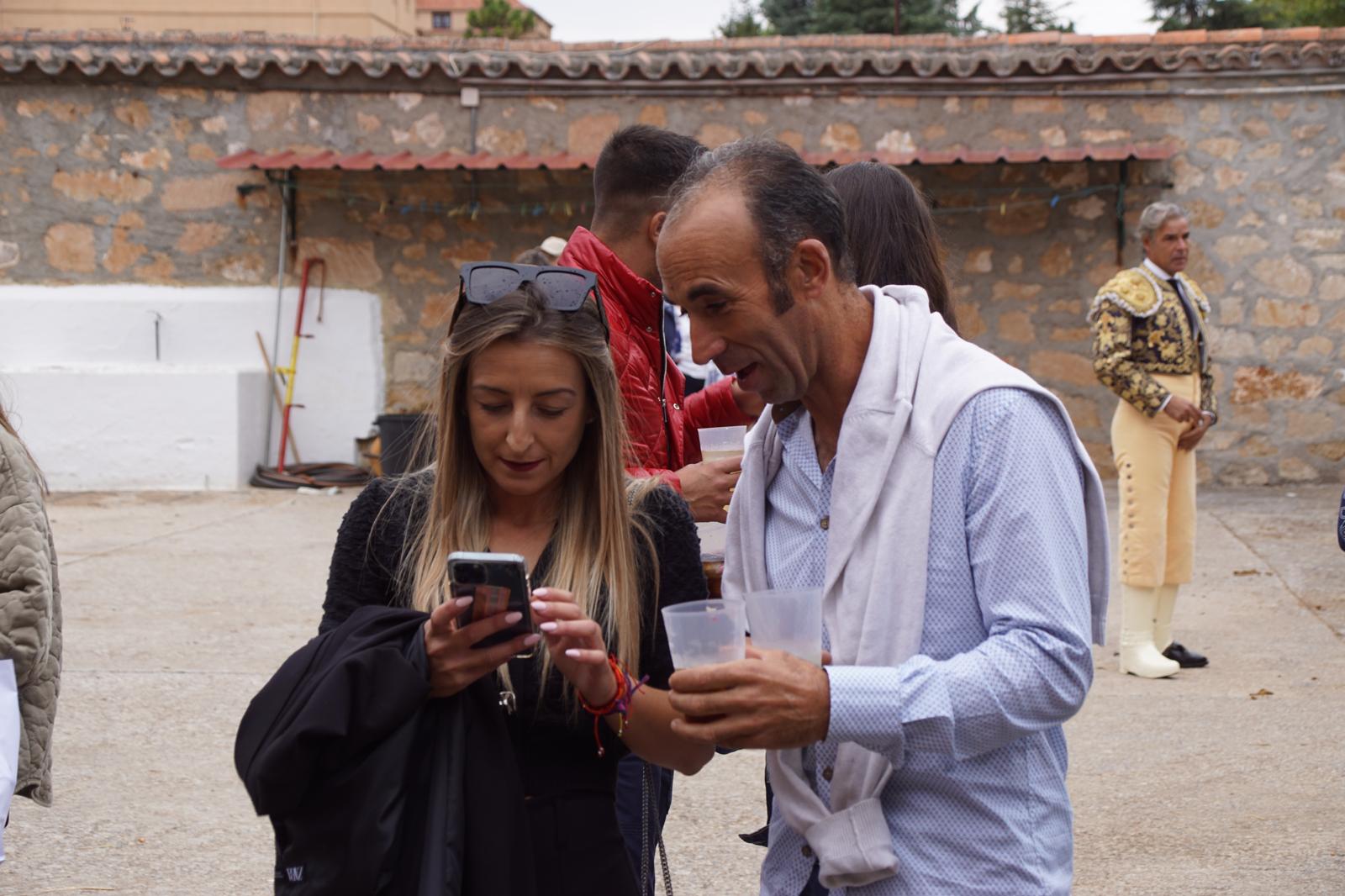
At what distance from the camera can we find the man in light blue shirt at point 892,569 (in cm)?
165

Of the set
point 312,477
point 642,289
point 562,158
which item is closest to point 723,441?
point 642,289

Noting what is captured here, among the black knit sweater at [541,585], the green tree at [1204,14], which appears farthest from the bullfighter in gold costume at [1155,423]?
the green tree at [1204,14]

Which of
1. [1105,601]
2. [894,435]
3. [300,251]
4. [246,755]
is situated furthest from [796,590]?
[300,251]

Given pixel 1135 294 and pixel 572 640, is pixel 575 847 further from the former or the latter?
pixel 1135 294

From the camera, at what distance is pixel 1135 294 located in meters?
6.18

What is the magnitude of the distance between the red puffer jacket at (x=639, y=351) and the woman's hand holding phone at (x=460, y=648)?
4.08 feet

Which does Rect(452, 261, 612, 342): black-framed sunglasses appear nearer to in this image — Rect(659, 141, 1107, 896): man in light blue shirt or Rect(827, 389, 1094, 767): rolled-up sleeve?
Rect(659, 141, 1107, 896): man in light blue shirt

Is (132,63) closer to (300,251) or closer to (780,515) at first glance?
(300,251)

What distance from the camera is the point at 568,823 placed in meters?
2.07

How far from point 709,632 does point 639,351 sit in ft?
5.30

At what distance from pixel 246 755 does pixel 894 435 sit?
963 millimetres

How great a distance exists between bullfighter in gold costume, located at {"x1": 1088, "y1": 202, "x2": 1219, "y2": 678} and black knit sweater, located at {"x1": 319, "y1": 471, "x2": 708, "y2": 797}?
430cm

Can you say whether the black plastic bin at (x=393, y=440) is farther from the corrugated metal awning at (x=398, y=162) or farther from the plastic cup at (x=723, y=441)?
the plastic cup at (x=723, y=441)

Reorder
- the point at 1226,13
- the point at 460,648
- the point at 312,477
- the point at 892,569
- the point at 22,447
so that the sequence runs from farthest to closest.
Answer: the point at 1226,13 → the point at 312,477 → the point at 22,447 → the point at 460,648 → the point at 892,569
